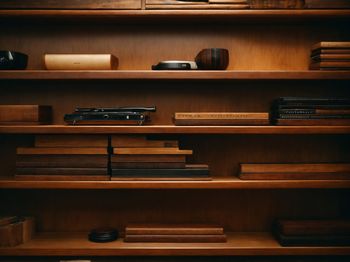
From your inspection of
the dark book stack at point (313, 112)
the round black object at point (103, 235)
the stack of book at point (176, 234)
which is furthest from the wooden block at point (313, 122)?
the round black object at point (103, 235)

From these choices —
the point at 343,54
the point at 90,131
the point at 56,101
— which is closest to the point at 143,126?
the point at 90,131

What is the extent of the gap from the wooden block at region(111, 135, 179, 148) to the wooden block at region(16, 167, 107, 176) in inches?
6.3

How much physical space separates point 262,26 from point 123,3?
82 centimetres

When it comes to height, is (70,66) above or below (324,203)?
above

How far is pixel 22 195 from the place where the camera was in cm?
218

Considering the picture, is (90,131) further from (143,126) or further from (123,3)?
(123,3)

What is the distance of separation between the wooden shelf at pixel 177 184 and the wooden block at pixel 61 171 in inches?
2.4

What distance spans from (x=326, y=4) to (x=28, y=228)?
199 cm

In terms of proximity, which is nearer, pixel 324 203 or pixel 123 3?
pixel 123 3

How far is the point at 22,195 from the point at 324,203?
178 centimetres

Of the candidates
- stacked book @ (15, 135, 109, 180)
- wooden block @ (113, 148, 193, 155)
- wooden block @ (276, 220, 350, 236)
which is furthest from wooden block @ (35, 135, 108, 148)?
wooden block @ (276, 220, 350, 236)

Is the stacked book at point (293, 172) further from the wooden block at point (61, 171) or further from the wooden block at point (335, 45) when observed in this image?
the wooden block at point (61, 171)

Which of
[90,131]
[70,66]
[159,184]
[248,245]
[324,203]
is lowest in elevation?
[248,245]

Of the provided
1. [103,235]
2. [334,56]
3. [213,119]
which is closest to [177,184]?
[213,119]
